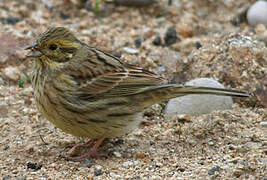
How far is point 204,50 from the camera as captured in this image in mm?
6379

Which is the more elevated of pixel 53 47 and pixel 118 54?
pixel 53 47

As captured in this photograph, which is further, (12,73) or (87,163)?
(12,73)

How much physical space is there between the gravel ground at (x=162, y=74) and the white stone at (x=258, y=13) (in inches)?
7.9

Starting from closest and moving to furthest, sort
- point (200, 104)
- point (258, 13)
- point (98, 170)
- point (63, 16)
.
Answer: point (98, 170), point (200, 104), point (258, 13), point (63, 16)

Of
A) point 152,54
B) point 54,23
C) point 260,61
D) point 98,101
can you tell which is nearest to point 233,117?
point 260,61

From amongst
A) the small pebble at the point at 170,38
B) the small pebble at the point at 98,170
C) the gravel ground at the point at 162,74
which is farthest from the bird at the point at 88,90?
the small pebble at the point at 170,38

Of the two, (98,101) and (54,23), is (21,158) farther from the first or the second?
(54,23)

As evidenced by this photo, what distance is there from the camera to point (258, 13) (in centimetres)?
766

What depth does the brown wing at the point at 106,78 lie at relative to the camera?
477 centimetres

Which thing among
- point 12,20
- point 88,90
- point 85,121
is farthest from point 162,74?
point 12,20

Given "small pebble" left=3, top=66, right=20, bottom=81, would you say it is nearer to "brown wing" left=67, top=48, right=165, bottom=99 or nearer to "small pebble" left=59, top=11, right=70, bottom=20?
"brown wing" left=67, top=48, right=165, bottom=99

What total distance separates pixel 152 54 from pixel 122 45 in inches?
21.0

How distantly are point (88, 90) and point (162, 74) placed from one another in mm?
1893

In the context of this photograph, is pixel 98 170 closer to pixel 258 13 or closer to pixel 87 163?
pixel 87 163
